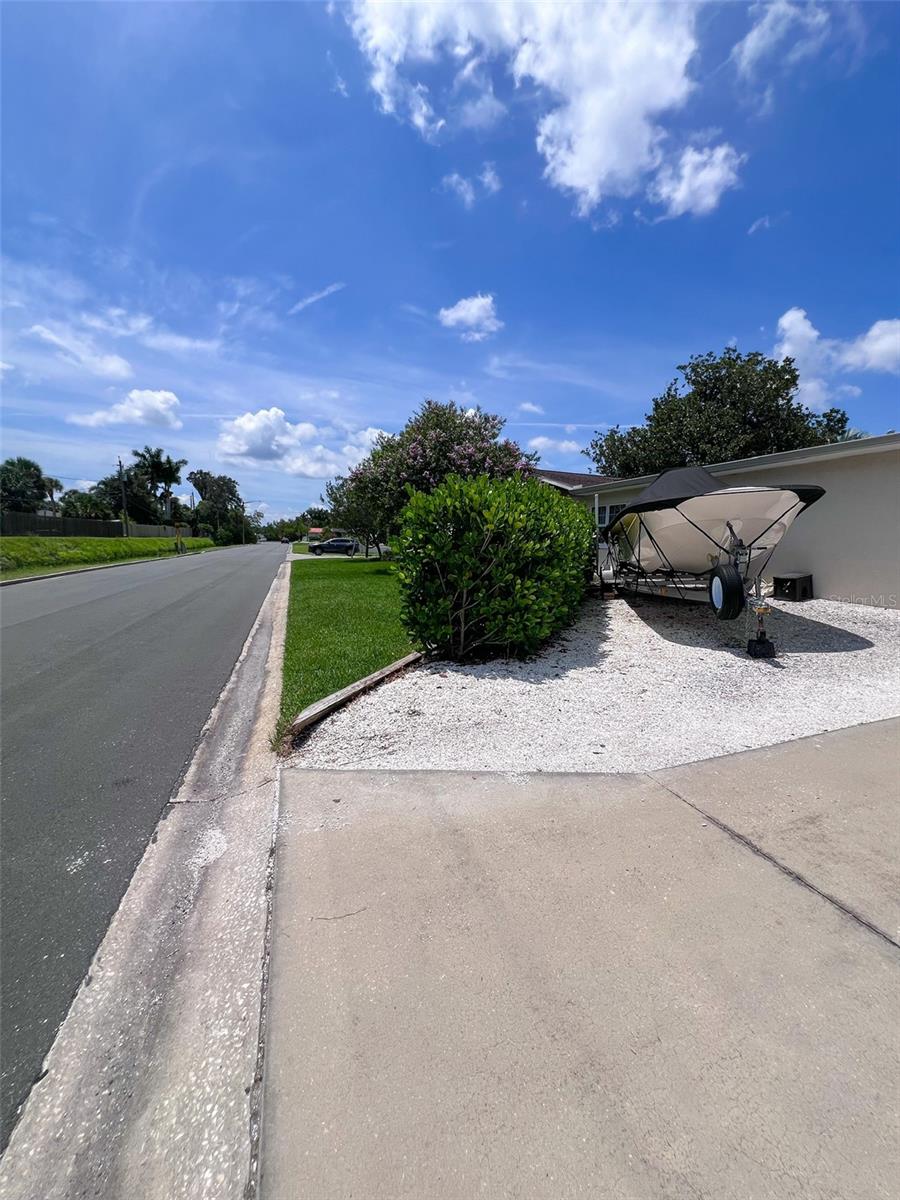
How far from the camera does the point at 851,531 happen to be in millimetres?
8695

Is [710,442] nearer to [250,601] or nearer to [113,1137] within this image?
[250,601]

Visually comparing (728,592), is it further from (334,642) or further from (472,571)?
(334,642)

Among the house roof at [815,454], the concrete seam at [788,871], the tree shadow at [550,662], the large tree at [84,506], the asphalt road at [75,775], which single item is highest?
the large tree at [84,506]

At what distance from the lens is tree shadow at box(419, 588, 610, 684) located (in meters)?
5.39

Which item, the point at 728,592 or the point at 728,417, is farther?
the point at 728,417

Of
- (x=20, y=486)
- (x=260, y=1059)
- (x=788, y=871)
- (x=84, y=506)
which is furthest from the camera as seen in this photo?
(x=84, y=506)

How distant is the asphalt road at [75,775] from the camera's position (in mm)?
1991

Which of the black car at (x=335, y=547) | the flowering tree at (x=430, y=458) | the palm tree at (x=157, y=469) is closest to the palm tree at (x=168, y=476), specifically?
the palm tree at (x=157, y=469)

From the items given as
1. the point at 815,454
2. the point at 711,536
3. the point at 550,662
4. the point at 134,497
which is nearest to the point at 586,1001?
the point at 550,662

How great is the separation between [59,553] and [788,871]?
1229 inches

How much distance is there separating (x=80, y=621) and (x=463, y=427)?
12619mm

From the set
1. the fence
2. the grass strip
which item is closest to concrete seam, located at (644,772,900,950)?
the grass strip

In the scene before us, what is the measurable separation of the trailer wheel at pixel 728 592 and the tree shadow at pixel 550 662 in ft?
4.65

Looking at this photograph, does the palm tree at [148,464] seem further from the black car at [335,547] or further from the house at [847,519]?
the house at [847,519]
